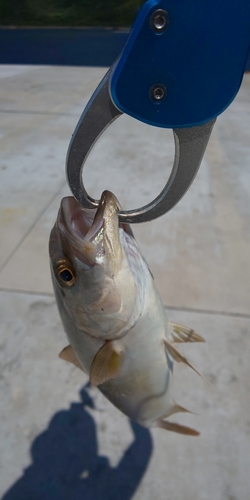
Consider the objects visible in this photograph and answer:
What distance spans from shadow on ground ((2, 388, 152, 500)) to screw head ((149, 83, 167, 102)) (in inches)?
59.5

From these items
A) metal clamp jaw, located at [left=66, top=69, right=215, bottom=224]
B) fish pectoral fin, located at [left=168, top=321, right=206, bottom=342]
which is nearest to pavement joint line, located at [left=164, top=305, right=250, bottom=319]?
fish pectoral fin, located at [left=168, top=321, right=206, bottom=342]

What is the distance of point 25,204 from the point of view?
3.52m

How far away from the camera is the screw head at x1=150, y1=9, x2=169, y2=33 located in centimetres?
76

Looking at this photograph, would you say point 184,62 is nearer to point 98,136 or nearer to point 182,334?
point 98,136

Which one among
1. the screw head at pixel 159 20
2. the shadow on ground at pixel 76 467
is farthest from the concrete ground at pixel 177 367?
the screw head at pixel 159 20

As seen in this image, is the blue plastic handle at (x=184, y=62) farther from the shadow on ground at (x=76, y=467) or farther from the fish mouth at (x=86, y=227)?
the shadow on ground at (x=76, y=467)

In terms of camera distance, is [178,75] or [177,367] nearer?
[178,75]

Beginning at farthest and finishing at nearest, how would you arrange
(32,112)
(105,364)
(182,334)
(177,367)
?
1. (32,112)
2. (177,367)
3. (182,334)
4. (105,364)

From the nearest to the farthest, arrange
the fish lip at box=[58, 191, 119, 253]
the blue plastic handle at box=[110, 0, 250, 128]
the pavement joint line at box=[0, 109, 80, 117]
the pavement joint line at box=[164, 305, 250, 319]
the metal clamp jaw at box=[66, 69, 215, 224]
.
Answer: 1. the blue plastic handle at box=[110, 0, 250, 128]
2. the metal clamp jaw at box=[66, 69, 215, 224]
3. the fish lip at box=[58, 191, 119, 253]
4. the pavement joint line at box=[164, 305, 250, 319]
5. the pavement joint line at box=[0, 109, 80, 117]

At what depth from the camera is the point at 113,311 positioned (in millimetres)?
1264

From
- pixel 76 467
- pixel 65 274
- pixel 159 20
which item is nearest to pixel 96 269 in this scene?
pixel 65 274

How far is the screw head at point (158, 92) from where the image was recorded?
2.71ft

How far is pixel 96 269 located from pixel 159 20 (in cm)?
67

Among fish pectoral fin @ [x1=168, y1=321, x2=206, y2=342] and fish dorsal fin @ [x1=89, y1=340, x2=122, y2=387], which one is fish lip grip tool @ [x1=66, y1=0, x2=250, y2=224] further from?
fish pectoral fin @ [x1=168, y1=321, x2=206, y2=342]
